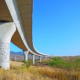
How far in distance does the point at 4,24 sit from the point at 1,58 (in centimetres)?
283

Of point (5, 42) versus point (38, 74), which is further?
point (5, 42)

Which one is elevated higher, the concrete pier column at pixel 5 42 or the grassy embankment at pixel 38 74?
the concrete pier column at pixel 5 42

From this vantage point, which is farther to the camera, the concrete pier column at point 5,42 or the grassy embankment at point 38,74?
the concrete pier column at point 5,42

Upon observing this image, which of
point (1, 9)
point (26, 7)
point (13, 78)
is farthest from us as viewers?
point (26, 7)

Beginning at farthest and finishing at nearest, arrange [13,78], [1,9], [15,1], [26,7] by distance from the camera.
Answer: [26,7]
[15,1]
[1,9]
[13,78]

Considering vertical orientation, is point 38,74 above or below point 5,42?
below

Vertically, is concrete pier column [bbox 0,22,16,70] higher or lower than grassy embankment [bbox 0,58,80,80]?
higher

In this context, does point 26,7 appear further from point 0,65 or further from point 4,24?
point 0,65

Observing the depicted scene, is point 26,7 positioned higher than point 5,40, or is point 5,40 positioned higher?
point 26,7

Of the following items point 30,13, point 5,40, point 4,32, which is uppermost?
point 30,13

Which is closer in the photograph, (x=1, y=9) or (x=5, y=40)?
(x=1, y=9)

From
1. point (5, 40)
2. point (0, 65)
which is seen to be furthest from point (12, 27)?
point (0, 65)

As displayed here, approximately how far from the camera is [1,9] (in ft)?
19.8

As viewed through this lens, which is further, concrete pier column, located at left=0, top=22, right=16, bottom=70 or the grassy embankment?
concrete pier column, located at left=0, top=22, right=16, bottom=70
